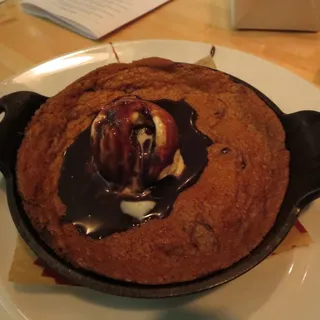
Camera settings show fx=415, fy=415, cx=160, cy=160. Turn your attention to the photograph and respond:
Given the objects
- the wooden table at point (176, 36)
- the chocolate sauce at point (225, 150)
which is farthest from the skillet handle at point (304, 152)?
the wooden table at point (176, 36)

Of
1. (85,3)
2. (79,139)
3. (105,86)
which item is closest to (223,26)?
(85,3)

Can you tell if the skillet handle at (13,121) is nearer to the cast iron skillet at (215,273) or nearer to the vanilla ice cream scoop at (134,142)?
the cast iron skillet at (215,273)

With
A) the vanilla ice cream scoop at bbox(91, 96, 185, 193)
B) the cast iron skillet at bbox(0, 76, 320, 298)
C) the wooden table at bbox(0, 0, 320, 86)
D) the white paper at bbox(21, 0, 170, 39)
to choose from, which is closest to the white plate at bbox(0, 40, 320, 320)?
the cast iron skillet at bbox(0, 76, 320, 298)

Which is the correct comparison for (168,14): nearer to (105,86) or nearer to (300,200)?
(105,86)

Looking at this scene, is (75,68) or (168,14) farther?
(168,14)

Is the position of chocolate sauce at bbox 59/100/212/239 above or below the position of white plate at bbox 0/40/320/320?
above

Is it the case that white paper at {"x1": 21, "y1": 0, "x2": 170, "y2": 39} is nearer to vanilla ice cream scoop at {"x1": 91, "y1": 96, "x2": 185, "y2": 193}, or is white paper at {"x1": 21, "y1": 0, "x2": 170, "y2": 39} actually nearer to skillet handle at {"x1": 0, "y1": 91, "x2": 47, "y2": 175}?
skillet handle at {"x1": 0, "y1": 91, "x2": 47, "y2": 175}
